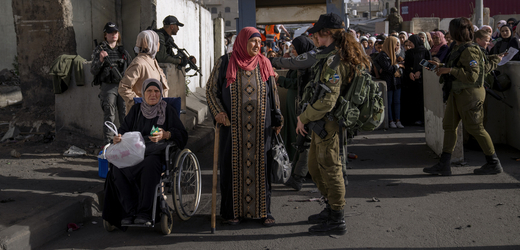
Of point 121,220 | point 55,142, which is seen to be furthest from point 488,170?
point 55,142

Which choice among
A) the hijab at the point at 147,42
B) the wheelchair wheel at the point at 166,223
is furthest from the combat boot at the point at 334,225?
the hijab at the point at 147,42

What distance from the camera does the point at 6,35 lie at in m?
12.6

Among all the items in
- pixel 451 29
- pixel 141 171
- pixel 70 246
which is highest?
pixel 451 29

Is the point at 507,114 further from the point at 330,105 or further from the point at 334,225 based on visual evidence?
the point at 330,105

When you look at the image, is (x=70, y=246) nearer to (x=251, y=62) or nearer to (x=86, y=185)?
(x=86, y=185)

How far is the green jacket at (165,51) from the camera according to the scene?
24.2 feet

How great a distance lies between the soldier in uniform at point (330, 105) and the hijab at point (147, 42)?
7.04ft

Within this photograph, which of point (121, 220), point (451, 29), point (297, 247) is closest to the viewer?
point (297, 247)

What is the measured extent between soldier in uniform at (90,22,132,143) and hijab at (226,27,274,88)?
249 centimetres

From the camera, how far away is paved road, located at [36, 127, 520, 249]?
3848 millimetres

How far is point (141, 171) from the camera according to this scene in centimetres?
418

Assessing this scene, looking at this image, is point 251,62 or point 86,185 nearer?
point 251,62

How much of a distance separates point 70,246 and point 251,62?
7.26ft

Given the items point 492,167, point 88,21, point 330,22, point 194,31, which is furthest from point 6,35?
point 492,167
